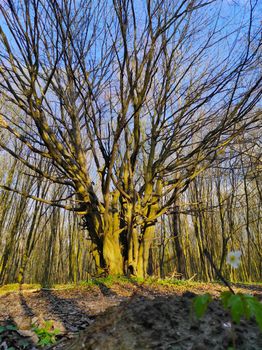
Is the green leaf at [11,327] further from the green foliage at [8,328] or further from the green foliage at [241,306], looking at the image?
the green foliage at [241,306]

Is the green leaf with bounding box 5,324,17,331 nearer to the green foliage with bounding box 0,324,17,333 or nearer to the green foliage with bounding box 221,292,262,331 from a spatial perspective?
the green foliage with bounding box 0,324,17,333

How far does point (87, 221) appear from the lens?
16.4 ft

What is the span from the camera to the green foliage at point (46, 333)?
73.2 inches

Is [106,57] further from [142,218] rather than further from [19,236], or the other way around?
[19,236]

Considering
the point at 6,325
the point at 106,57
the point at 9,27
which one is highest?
the point at 106,57

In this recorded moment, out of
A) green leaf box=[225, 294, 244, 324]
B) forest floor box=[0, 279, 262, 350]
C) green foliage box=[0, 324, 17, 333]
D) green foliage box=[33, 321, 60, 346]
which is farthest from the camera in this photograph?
green foliage box=[0, 324, 17, 333]

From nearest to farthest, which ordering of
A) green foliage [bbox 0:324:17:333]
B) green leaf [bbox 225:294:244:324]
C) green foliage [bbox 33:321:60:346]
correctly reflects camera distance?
green leaf [bbox 225:294:244:324] < green foliage [bbox 33:321:60:346] < green foliage [bbox 0:324:17:333]

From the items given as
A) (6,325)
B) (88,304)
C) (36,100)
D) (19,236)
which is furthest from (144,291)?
(19,236)

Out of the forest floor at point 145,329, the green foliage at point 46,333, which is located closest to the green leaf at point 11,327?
the forest floor at point 145,329

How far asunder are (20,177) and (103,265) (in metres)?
7.62

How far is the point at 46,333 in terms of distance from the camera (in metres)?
2.00

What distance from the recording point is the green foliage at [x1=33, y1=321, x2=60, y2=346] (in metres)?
1.86

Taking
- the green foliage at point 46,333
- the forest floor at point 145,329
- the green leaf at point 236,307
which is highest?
the green leaf at point 236,307

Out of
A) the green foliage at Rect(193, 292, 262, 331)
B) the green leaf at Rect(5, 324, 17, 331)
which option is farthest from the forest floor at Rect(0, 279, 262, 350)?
the green foliage at Rect(193, 292, 262, 331)
